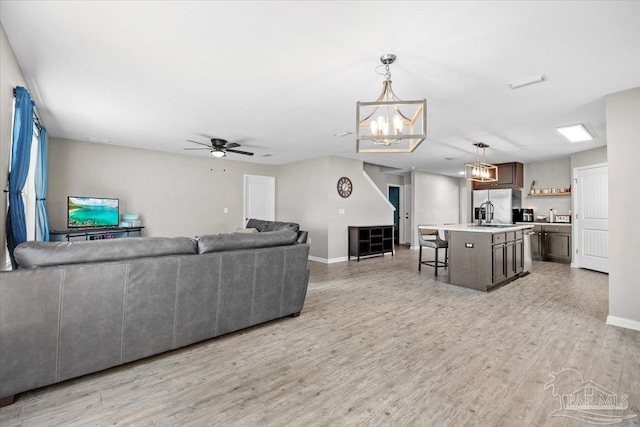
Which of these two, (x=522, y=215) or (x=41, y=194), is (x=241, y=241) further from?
(x=522, y=215)

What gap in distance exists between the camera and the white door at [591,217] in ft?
17.6

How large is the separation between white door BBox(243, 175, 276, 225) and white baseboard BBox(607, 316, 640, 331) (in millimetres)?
6670

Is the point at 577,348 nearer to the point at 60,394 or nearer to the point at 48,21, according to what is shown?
the point at 60,394

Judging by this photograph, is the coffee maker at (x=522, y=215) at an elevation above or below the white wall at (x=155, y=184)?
below

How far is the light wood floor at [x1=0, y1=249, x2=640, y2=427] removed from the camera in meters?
1.62

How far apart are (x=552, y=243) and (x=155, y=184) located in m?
9.06

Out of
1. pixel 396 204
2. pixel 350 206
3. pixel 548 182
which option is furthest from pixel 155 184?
pixel 548 182

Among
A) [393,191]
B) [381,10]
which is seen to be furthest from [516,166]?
[381,10]

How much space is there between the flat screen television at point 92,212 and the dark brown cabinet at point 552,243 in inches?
363

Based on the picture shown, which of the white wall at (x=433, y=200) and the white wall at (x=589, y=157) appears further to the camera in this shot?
the white wall at (x=433, y=200)

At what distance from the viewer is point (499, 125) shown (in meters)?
4.29

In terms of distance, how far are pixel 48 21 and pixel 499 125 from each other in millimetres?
5159

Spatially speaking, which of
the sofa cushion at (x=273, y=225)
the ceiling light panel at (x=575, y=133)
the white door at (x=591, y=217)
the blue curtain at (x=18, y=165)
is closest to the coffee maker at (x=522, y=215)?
the white door at (x=591, y=217)

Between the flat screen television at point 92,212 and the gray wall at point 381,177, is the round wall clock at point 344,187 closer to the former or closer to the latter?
the gray wall at point 381,177
